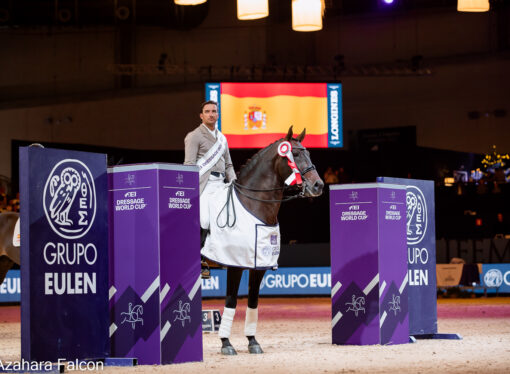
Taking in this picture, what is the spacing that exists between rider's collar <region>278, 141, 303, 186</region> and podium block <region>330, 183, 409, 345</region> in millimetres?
1024

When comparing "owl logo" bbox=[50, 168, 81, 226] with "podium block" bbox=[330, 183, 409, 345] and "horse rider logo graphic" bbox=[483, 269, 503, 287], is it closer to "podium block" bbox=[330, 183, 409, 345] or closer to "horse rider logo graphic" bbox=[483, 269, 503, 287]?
"podium block" bbox=[330, 183, 409, 345]

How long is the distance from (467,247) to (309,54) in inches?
446

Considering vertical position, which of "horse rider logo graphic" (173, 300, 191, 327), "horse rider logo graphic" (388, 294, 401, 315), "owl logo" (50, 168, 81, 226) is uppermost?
"owl logo" (50, 168, 81, 226)

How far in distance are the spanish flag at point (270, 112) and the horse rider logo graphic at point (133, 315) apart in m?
17.5

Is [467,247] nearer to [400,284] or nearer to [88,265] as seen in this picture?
[400,284]

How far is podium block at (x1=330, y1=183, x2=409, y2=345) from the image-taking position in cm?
945

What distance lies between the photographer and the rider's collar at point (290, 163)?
28.9 feet

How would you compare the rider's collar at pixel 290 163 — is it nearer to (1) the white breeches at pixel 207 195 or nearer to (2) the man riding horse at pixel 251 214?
(2) the man riding horse at pixel 251 214

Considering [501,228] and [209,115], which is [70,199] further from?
[501,228]

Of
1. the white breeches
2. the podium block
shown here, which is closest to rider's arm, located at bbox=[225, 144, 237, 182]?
the white breeches

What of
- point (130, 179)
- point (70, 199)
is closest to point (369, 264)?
point (130, 179)

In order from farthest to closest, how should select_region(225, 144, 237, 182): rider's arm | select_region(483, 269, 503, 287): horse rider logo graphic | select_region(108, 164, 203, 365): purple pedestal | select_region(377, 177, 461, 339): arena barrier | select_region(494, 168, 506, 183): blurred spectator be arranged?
select_region(494, 168, 506, 183): blurred spectator → select_region(483, 269, 503, 287): horse rider logo graphic → select_region(377, 177, 461, 339): arena barrier → select_region(225, 144, 237, 182): rider's arm → select_region(108, 164, 203, 365): purple pedestal

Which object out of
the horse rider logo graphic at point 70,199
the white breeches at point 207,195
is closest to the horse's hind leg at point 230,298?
the white breeches at point 207,195

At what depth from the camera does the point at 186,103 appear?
31016 mm
